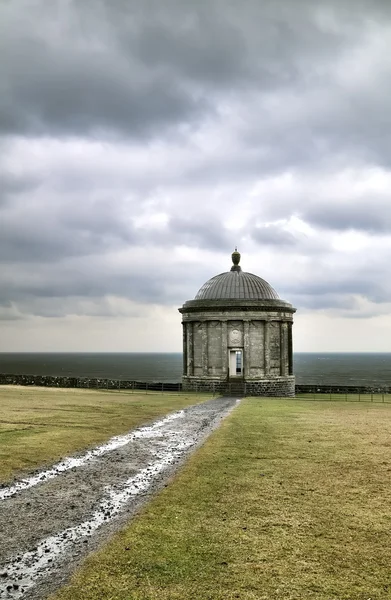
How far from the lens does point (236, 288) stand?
50.6 metres

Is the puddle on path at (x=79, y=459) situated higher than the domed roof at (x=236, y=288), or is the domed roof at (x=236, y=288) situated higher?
the domed roof at (x=236, y=288)

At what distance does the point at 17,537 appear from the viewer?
9.43 metres

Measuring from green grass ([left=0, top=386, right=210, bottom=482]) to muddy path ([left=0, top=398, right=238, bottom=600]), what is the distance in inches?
38.8

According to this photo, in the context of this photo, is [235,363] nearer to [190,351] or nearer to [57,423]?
[190,351]

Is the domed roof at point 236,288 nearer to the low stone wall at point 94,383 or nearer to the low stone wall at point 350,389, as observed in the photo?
the low stone wall at point 94,383

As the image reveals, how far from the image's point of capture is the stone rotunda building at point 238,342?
4838cm

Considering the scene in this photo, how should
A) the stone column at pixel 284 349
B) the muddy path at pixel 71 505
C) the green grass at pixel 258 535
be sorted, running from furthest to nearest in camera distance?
the stone column at pixel 284 349
the muddy path at pixel 71 505
the green grass at pixel 258 535

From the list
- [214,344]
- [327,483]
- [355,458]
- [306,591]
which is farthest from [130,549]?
[214,344]

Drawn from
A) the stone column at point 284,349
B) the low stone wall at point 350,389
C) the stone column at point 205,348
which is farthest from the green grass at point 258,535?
the low stone wall at point 350,389

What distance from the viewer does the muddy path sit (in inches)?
316

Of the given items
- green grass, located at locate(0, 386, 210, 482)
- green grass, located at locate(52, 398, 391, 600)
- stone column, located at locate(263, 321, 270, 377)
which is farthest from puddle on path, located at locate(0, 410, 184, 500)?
stone column, located at locate(263, 321, 270, 377)

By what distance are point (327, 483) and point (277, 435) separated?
7.56 meters

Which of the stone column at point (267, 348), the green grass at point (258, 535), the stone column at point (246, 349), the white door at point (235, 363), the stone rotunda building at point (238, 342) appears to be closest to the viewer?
the green grass at point (258, 535)

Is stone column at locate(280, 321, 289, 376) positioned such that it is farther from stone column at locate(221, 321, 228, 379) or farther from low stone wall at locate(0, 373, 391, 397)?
stone column at locate(221, 321, 228, 379)
